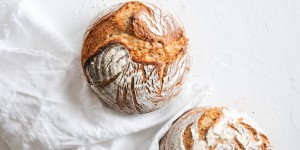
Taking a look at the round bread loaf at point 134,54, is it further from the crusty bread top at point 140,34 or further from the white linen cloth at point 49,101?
the white linen cloth at point 49,101

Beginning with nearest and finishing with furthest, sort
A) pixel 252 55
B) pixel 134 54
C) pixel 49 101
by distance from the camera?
pixel 134 54 < pixel 49 101 < pixel 252 55

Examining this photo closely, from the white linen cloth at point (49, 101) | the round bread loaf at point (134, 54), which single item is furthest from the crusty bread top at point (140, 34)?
the white linen cloth at point (49, 101)

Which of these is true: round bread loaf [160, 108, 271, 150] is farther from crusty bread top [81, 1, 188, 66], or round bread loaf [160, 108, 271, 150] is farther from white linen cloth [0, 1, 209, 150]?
crusty bread top [81, 1, 188, 66]

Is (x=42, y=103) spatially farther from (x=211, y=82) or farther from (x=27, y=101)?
(x=211, y=82)

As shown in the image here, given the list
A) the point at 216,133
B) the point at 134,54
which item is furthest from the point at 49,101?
the point at 216,133

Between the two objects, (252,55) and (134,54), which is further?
(252,55)

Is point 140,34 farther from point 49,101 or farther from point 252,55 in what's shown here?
point 252,55

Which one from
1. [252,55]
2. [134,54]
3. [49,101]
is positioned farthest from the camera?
[252,55]
